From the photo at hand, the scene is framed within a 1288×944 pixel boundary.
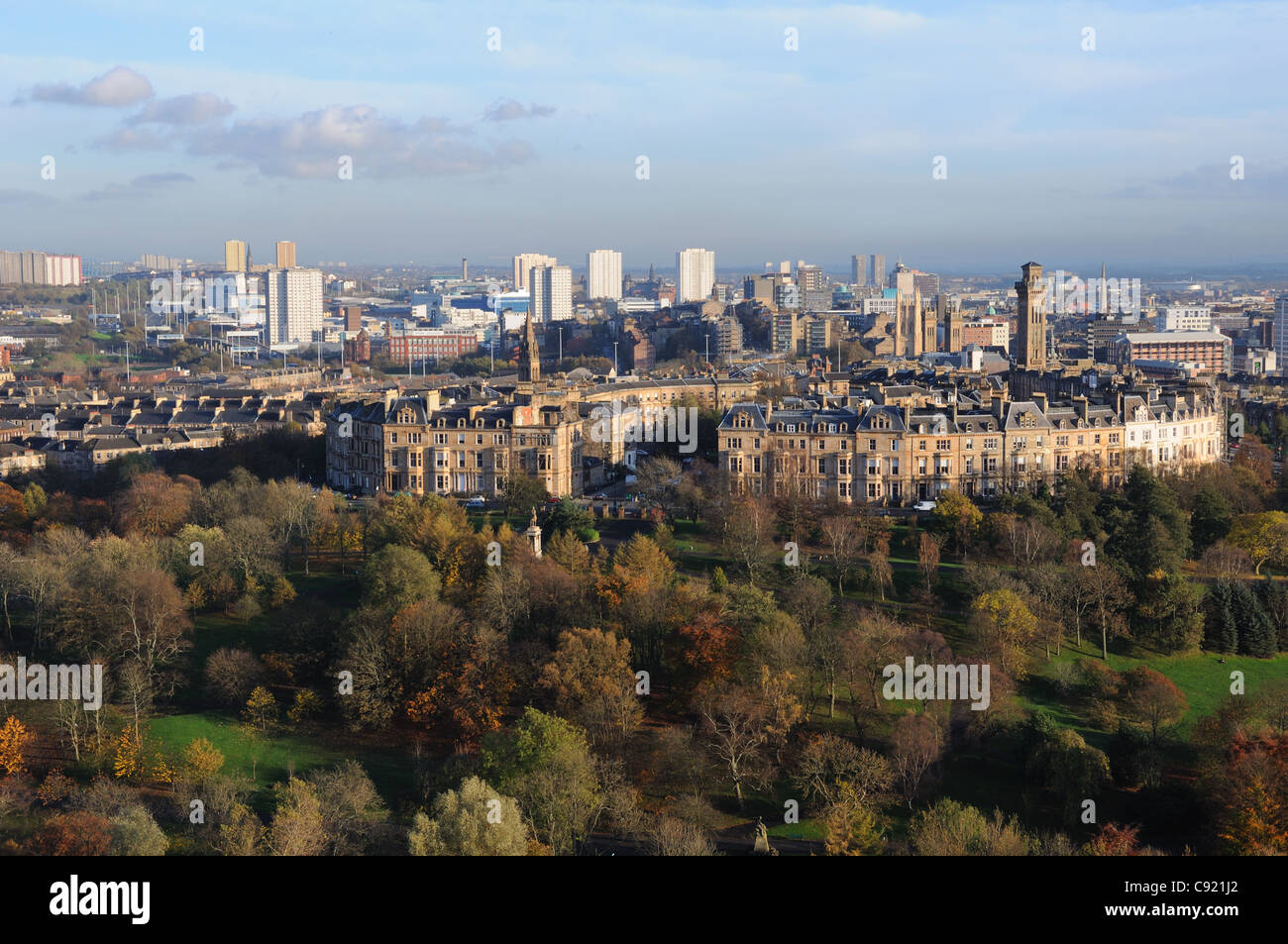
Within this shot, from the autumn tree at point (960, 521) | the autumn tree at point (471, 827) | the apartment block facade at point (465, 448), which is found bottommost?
the autumn tree at point (471, 827)

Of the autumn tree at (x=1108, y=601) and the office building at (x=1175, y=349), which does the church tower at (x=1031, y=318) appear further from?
the autumn tree at (x=1108, y=601)

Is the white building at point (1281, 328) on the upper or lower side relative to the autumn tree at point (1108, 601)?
upper

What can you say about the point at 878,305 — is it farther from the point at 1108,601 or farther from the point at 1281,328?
the point at 1108,601

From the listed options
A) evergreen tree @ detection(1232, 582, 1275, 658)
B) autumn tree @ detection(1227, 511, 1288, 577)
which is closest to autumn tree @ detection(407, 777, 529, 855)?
evergreen tree @ detection(1232, 582, 1275, 658)

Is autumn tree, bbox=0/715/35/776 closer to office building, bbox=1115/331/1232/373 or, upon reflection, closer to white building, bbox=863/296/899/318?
office building, bbox=1115/331/1232/373

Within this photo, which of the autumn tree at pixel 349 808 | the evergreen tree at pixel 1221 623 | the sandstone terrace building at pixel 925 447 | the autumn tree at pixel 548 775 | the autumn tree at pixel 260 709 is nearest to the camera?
the autumn tree at pixel 349 808

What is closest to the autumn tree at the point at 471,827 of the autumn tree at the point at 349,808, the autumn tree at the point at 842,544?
the autumn tree at the point at 349,808
